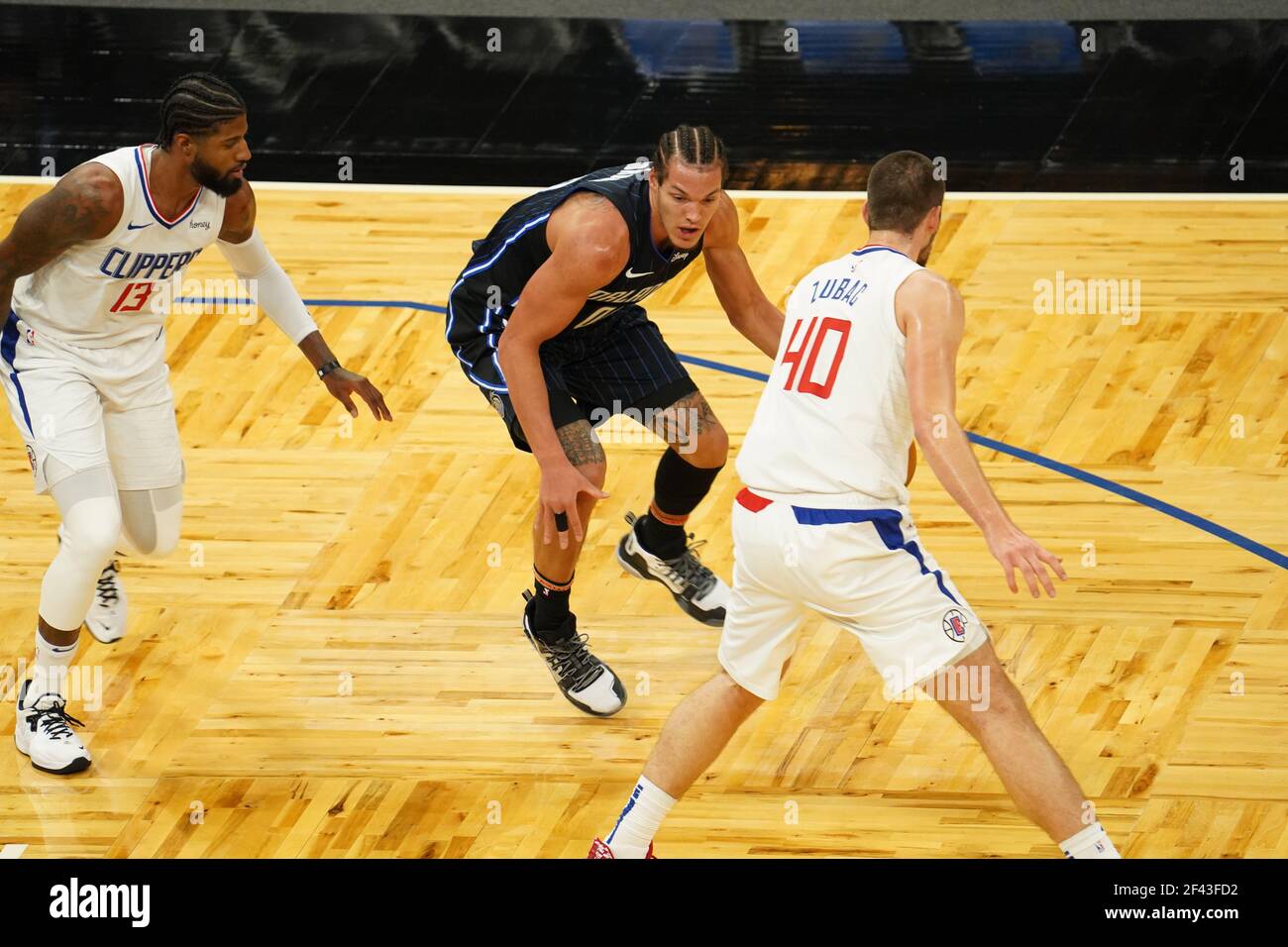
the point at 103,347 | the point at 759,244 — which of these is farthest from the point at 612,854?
the point at 759,244

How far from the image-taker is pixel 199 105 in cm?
468

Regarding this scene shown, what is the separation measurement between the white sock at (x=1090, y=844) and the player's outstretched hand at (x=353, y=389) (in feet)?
7.90

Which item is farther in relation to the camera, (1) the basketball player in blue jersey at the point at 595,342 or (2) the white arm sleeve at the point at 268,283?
(2) the white arm sleeve at the point at 268,283

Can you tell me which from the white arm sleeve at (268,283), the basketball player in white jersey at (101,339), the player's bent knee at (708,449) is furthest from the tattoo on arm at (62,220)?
the player's bent knee at (708,449)

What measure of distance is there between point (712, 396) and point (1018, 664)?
2078mm

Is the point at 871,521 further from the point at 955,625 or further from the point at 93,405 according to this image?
the point at 93,405

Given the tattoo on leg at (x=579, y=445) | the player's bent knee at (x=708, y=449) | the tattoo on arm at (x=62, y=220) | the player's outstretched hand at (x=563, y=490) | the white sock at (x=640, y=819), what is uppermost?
the tattoo on arm at (x=62, y=220)

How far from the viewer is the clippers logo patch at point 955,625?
153 inches

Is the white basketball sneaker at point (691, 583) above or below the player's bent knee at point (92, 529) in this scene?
below

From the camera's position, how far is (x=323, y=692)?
5316mm

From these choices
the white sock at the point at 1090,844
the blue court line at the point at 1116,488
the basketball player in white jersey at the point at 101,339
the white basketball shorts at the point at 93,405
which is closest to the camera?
the white sock at the point at 1090,844

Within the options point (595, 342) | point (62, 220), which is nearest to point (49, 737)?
point (62, 220)

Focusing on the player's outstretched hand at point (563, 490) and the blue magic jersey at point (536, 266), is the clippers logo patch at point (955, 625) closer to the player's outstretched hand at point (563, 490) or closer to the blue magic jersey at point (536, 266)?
the player's outstretched hand at point (563, 490)

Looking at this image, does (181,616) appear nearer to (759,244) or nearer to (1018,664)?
(1018,664)
